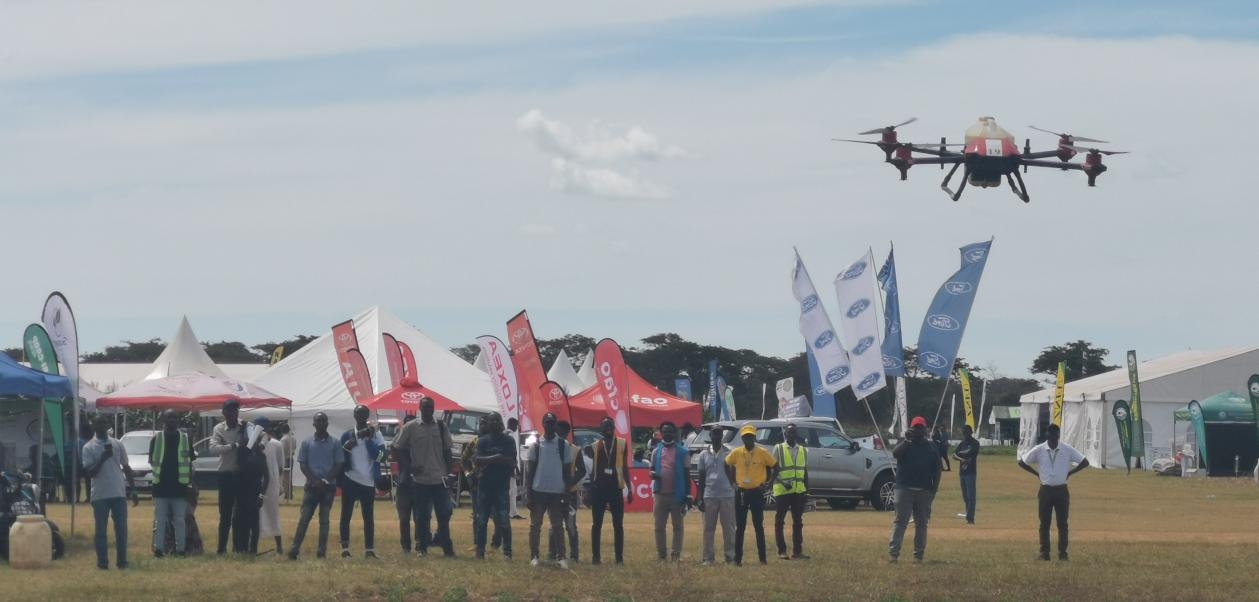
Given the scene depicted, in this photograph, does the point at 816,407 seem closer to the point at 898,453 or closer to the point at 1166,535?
the point at 1166,535

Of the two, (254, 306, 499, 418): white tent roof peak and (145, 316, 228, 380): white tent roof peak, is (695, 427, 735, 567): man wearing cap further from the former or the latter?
(145, 316, 228, 380): white tent roof peak

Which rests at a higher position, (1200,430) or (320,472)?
(320,472)

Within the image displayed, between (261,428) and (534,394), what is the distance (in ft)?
35.1

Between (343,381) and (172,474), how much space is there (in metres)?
19.2

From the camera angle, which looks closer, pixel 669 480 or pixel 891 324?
pixel 669 480

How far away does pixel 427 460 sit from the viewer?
634 inches

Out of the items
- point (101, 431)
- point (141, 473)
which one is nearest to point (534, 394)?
point (141, 473)

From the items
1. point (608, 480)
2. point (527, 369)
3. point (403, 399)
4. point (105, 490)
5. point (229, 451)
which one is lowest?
point (608, 480)

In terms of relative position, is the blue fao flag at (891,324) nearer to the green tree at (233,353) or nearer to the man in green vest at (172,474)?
the man in green vest at (172,474)

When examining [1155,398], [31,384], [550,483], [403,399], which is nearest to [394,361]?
[403,399]

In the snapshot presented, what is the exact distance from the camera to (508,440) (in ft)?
53.8

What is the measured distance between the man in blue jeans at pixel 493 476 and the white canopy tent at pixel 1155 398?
44.7 m

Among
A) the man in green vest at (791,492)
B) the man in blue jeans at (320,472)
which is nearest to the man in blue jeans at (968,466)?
the man in green vest at (791,492)

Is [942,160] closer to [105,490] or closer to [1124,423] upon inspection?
[105,490]
